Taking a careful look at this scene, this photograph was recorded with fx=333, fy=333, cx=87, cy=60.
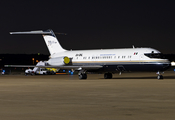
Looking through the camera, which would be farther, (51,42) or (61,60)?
(51,42)

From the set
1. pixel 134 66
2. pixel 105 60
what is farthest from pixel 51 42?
pixel 134 66

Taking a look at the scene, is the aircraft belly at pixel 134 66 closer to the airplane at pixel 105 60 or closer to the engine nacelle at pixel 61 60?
the airplane at pixel 105 60

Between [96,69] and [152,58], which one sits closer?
[152,58]

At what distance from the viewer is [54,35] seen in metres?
45.2

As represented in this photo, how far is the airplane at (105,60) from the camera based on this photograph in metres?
34.4

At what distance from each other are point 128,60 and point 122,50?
1855mm

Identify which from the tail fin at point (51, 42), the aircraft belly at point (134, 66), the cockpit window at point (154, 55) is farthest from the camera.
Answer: the tail fin at point (51, 42)

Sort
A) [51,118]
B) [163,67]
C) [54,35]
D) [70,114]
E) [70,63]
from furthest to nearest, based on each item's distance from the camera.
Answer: [54,35]
[70,63]
[163,67]
[70,114]
[51,118]

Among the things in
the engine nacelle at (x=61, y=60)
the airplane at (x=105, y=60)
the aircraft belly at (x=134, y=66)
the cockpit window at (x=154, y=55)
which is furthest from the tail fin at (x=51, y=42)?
the cockpit window at (x=154, y=55)

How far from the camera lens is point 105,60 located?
37438 millimetres

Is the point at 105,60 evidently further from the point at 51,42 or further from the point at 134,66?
the point at 51,42

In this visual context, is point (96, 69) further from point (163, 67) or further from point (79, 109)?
point (79, 109)

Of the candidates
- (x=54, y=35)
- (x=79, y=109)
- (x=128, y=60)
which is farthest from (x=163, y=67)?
(x=79, y=109)

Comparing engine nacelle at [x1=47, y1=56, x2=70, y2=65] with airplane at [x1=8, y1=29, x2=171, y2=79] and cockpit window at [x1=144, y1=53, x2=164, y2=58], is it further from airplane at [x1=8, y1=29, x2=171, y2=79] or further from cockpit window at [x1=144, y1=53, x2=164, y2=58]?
cockpit window at [x1=144, y1=53, x2=164, y2=58]
